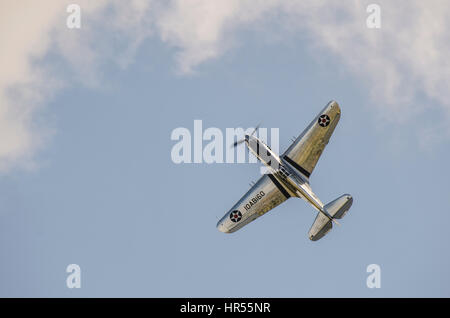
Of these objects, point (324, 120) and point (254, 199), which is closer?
point (324, 120)

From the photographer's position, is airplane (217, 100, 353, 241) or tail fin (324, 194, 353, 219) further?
airplane (217, 100, 353, 241)

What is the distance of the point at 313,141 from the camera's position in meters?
60.5

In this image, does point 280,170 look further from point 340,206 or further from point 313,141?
point 340,206

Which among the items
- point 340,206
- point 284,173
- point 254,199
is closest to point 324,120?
point 284,173

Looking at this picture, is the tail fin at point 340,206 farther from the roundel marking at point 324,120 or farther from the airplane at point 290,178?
the roundel marking at point 324,120

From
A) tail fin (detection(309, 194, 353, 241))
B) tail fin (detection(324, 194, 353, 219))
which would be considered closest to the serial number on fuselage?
tail fin (detection(309, 194, 353, 241))

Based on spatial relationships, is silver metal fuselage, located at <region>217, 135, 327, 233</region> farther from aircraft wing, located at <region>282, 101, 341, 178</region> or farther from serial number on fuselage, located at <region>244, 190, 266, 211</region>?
serial number on fuselage, located at <region>244, 190, 266, 211</region>

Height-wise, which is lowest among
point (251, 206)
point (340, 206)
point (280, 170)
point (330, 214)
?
point (330, 214)

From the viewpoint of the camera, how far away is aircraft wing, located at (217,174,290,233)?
61500mm

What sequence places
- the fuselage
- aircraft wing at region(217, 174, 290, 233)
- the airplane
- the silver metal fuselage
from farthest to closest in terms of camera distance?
aircraft wing at region(217, 174, 290, 233) < the fuselage < the silver metal fuselage < the airplane

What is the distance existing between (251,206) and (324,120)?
844 cm
